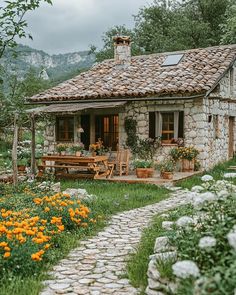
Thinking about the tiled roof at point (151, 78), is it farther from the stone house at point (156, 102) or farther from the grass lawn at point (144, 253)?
the grass lawn at point (144, 253)

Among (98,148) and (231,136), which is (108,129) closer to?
(98,148)

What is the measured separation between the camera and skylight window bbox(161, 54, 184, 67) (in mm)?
16583

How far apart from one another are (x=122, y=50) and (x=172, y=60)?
2458 millimetres

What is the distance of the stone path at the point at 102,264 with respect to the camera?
4.52 m

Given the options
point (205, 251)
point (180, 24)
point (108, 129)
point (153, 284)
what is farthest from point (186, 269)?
point (180, 24)

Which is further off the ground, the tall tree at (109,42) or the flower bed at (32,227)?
the tall tree at (109,42)

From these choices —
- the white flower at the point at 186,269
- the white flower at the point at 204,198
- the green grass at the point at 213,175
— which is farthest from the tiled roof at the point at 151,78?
the white flower at the point at 186,269

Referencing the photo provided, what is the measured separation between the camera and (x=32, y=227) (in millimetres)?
6000

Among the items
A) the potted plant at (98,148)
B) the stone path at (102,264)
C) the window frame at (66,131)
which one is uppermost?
the window frame at (66,131)

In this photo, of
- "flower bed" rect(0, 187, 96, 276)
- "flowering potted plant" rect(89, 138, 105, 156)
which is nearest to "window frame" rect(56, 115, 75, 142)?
"flowering potted plant" rect(89, 138, 105, 156)

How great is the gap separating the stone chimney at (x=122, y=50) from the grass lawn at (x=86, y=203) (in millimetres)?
7080

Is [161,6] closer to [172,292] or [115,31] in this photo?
[115,31]

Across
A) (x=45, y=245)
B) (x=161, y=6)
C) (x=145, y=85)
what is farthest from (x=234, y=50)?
(x=161, y=6)

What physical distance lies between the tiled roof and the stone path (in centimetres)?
727
